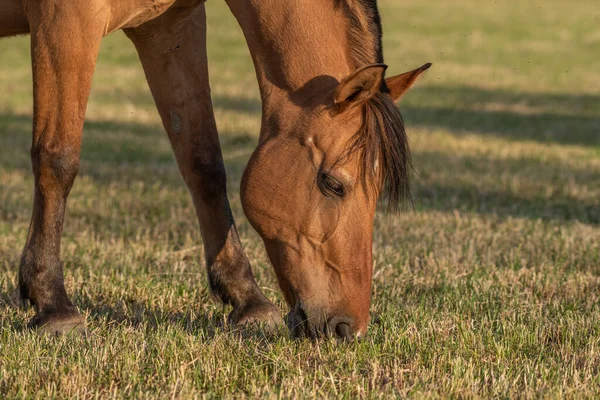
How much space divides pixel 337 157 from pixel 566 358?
4.07 ft

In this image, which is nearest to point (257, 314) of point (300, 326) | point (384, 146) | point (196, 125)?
point (300, 326)

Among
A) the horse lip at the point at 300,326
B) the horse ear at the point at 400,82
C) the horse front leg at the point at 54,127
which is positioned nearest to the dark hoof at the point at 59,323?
the horse front leg at the point at 54,127

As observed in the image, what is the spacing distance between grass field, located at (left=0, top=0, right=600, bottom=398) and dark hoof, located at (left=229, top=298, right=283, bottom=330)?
4.3 inches

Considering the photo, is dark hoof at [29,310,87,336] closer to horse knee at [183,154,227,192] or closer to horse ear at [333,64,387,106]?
horse knee at [183,154,227,192]

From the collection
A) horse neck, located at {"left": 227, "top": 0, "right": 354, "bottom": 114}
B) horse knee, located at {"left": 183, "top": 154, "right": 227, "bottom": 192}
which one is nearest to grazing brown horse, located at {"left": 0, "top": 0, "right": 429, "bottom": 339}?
horse neck, located at {"left": 227, "top": 0, "right": 354, "bottom": 114}

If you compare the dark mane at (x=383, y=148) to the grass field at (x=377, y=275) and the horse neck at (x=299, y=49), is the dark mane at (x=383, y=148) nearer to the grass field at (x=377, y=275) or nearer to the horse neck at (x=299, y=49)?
the horse neck at (x=299, y=49)

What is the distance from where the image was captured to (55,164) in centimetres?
443

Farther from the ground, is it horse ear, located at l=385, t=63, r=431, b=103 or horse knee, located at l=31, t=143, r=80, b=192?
horse ear, located at l=385, t=63, r=431, b=103

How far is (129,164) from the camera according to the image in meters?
9.92

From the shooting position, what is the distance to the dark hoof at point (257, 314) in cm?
459

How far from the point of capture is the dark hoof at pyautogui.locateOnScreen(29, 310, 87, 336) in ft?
13.8

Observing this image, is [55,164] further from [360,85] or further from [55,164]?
[360,85]

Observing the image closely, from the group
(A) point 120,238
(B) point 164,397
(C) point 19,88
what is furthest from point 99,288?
(C) point 19,88

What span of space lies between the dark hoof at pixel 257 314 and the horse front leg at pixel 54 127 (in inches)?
30.3
